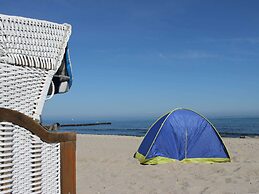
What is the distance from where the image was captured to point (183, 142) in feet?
23.7

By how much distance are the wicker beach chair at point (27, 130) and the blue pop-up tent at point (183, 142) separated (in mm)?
5751

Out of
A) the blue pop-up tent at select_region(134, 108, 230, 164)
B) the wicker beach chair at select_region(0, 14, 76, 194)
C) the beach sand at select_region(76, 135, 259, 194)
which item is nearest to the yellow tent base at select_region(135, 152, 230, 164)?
the blue pop-up tent at select_region(134, 108, 230, 164)

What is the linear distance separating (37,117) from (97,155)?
7.55 meters

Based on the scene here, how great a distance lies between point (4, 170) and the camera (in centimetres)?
135

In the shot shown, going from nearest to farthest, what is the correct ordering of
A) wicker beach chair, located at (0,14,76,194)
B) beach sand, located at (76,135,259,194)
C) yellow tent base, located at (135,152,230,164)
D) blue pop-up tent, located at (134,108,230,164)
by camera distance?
wicker beach chair, located at (0,14,76,194) < beach sand, located at (76,135,259,194) < yellow tent base, located at (135,152,230,164) < blue pop-up tent, located at (134,108,230,164)

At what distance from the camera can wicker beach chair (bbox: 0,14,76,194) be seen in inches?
54.6

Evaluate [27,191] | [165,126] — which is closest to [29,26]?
[27,191]

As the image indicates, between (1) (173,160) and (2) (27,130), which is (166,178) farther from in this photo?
(2) (27,130)

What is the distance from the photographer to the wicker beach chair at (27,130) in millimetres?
1388

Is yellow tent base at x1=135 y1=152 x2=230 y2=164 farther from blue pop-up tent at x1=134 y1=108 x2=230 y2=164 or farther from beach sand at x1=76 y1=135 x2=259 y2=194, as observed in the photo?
beach sand at x1=76 y1=135 x2=259 y2=194

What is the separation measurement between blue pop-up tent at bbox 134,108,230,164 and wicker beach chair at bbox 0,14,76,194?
575 centimetres

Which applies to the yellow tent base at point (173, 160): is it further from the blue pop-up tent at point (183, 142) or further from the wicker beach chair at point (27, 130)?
the wicker beach chair at point (27, 130)

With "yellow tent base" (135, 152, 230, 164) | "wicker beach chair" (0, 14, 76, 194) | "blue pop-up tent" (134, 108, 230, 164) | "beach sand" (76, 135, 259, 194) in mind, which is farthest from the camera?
"blue pop-up tent" (134, 108, 230, 164)

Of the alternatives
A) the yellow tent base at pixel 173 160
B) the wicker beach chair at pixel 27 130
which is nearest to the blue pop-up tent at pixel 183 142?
the yellow tent base at pixel 173 160
